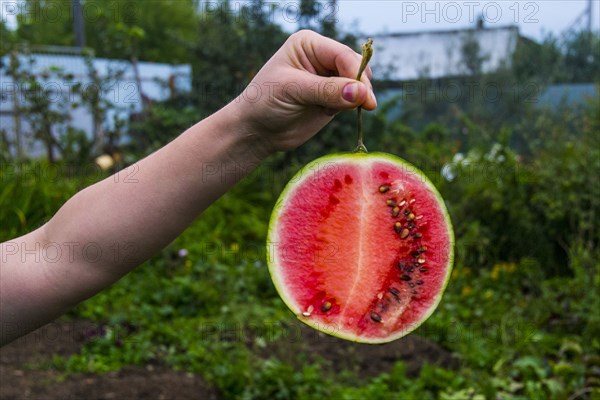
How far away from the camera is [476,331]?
12.7 ft

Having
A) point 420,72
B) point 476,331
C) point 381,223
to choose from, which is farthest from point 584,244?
point 420,72

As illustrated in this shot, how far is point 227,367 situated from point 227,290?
51.4 inches

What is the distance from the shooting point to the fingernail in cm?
114

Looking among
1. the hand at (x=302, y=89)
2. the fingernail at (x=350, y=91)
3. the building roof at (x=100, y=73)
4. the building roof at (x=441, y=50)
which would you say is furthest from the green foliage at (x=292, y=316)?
the building roof at (x=441, y=50)

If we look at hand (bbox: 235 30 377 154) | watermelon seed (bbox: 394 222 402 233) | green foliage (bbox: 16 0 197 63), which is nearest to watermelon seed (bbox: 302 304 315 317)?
watermelon seed (bbox: 394 222 402 233)

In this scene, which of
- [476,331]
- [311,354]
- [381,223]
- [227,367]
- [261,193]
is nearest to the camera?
[381,223]

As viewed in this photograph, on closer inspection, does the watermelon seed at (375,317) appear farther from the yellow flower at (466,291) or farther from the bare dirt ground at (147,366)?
the yellow flower at (466,291)

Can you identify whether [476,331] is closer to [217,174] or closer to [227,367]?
[227,367]

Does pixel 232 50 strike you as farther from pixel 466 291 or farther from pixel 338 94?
pixel 338 94

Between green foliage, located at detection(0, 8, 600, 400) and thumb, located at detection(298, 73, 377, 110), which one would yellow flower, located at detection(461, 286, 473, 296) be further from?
thumb, located at detection(298, 73, 377, 110)

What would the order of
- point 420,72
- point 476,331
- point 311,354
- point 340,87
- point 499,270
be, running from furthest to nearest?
point 420,72, point 499,270, point 476,331, point 311,354, point 340,87

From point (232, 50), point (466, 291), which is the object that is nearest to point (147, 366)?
point (466, 291)

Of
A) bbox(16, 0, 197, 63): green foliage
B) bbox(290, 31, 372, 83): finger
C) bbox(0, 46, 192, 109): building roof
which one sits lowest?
bbox(290, 31, 372, 83): finger

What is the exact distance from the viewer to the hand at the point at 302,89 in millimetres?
1166
